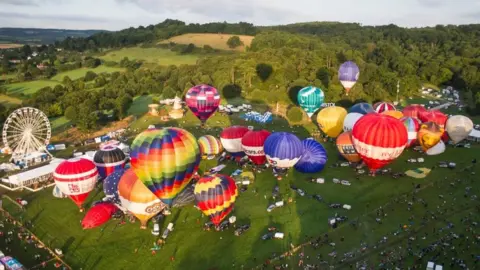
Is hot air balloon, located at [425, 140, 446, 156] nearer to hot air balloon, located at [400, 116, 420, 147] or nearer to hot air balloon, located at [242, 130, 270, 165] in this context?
hot air balloon, located at [400, 116, 420, 147]

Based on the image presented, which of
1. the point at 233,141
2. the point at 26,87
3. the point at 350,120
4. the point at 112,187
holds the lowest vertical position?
the point at 26,87

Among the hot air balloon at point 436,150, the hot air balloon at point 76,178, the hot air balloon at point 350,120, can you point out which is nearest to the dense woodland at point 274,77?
the hot air balloon at point 76,178

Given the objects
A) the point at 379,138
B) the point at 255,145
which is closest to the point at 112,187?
the point at 255,145

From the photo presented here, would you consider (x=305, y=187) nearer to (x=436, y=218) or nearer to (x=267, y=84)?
(x=436, y=218)

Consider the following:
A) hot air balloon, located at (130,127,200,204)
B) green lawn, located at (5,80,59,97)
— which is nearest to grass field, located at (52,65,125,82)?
green lawn, located at (5,80,59,97)

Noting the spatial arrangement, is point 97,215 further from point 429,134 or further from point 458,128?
point 458,128

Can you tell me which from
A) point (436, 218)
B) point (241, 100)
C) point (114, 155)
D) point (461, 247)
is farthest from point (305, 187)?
point (241, 100)

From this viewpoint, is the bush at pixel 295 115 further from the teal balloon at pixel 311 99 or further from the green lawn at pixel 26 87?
the green lawn at pixel 26 87
